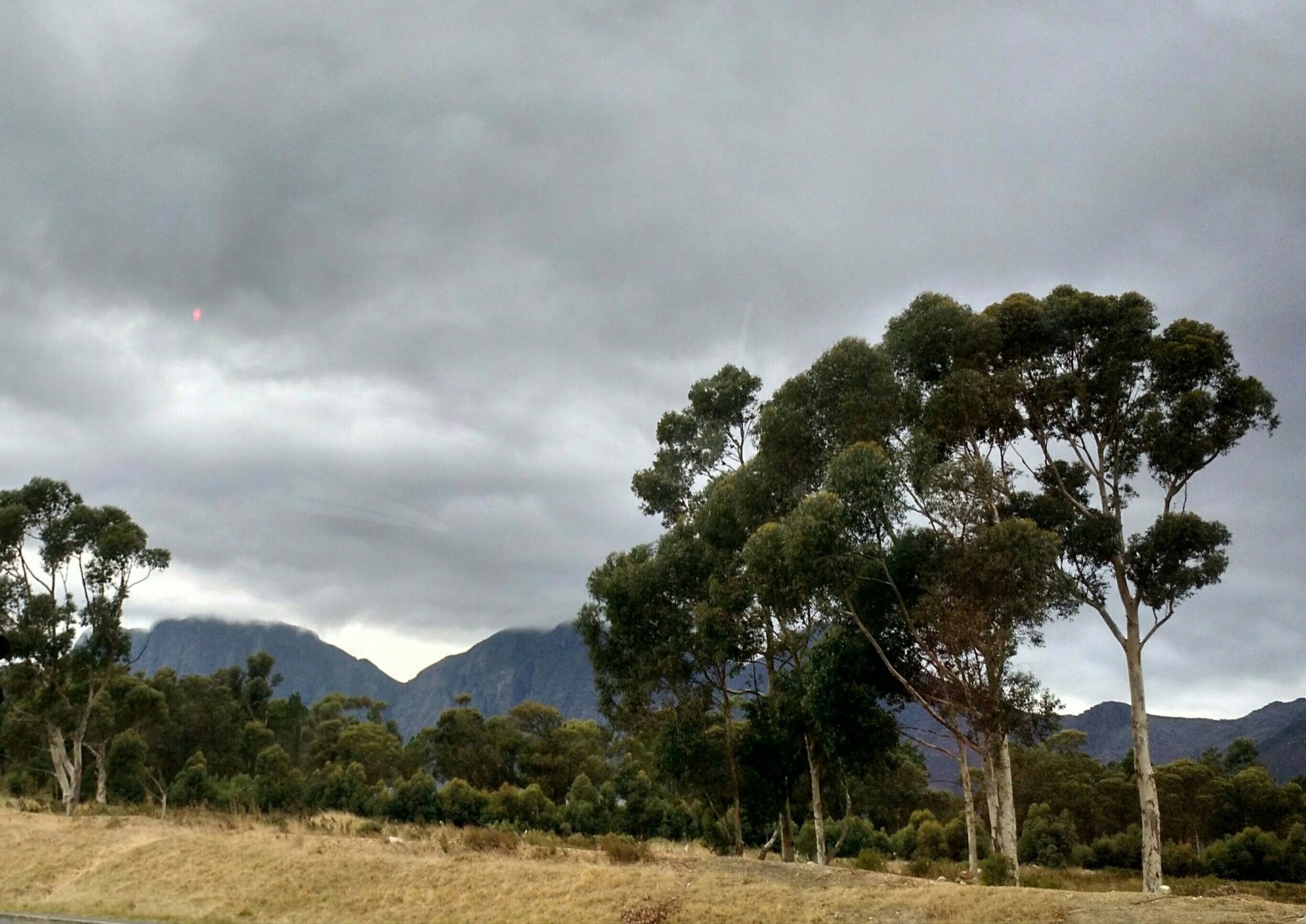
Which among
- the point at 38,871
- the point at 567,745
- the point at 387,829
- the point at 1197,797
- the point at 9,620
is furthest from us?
the point at 567,745

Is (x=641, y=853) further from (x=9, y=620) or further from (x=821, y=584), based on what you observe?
(x=9, y=620)

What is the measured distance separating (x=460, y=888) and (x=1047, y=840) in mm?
45090

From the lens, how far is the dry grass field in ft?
57.6

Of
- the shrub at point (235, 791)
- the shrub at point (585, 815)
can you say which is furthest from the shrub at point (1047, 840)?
the shrub at point (235, 791)

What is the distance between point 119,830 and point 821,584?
23297 millimetres

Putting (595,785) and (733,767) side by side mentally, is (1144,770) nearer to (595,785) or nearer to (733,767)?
(733,767)

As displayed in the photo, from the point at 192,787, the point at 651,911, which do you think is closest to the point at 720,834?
the point at 651,911

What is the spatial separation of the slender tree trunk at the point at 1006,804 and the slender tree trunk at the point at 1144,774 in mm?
3511

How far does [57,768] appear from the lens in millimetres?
48656

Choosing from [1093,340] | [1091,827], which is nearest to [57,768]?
[1093,340]

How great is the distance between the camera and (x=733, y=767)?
31516mm

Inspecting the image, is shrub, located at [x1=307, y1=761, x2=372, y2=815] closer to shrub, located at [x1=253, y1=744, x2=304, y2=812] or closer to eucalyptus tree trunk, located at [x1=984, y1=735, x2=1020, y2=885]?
shrub, located at [x1=253, y1=744, x2=304, y2=812]

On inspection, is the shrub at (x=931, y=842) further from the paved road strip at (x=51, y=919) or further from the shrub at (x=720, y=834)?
the paved road strip at (x=51, y=919)

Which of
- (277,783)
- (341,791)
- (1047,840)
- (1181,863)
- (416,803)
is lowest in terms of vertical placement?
(1181,863)
